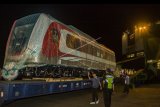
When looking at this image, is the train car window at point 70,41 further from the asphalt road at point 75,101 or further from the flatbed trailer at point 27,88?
the asphalt road at point 75,101

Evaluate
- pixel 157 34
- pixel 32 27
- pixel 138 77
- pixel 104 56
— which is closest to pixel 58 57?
pixel 32 27

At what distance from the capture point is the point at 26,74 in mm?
13680

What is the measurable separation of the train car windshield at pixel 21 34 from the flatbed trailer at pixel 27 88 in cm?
212

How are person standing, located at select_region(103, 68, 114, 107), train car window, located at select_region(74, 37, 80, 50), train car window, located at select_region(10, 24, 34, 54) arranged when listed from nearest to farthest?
person standing, located at select_region(103, 68, 114, 107)
train car window, located at select_region(10, 24, 34, 54)
train car window, located at select_region(74, 37, 80, 50)

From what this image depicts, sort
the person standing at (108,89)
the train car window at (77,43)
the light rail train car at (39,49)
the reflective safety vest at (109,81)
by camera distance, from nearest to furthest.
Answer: the person standing at (108,89)
the reflective safety vest at (109,81)
the light rail train car at (39,49)
the train car window at (77,43)

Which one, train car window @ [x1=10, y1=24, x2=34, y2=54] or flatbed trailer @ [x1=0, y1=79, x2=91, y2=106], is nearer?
flatbed trailer @ [x1=0, y1=79, x2=91, y2=106]

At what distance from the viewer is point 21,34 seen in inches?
548

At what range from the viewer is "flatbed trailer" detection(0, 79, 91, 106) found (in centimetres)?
1024

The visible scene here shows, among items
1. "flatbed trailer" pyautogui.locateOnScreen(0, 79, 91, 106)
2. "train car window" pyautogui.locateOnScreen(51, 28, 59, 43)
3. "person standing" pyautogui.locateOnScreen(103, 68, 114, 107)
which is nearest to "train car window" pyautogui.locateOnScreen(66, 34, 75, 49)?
"train car window" pyautogui.locateOnScreen(51, 28, 59, 43)

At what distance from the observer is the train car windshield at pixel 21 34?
13.5m

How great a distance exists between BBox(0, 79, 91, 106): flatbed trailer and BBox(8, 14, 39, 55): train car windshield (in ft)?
6.94

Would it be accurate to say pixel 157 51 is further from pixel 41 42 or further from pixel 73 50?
pixel 41 42

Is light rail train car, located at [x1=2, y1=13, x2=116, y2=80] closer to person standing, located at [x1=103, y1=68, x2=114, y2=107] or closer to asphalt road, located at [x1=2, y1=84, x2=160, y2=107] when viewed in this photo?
asphalt road, located at [x1=2, y1=84, x2=160, y2=107]

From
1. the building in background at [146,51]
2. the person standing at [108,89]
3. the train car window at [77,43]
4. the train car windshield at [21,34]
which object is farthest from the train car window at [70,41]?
the building in background at [146,51]
